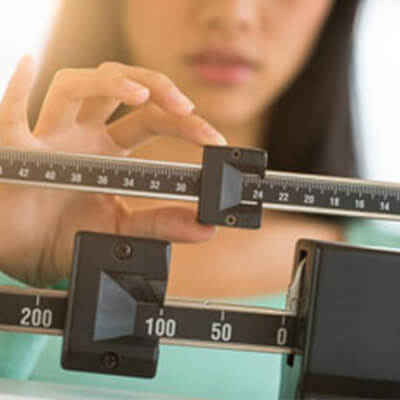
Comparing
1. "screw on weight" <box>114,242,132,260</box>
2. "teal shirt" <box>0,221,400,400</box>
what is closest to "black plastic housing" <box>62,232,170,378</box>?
"screw on weight" <box>114,242,132,260</box>

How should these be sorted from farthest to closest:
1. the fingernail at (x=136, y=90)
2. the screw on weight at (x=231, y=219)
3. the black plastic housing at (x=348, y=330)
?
1. the fingernail at (x=136, y=90)
2. the screw on weight at (x=231, y=219)
3. the black plastic housing at (x=348, y=330)

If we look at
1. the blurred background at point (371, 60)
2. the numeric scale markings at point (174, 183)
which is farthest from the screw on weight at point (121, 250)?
the blurred background at point (371, 60)

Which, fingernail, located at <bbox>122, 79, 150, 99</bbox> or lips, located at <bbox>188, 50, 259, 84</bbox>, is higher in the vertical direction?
lips, located at <bbox>188, 50, 259, 84</bbox>

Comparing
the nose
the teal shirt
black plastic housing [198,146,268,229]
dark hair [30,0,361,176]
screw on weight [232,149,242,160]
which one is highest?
the nose

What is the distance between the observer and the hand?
1043mm

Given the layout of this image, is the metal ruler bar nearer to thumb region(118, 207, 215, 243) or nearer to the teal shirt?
thumb region(118, 207, 215, 243)

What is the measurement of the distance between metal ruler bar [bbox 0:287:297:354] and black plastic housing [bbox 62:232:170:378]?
0.05 feet

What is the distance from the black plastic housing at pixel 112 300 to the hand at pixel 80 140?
0.22 meters

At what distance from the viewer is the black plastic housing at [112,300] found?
2.71 feet

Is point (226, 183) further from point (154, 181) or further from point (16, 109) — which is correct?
point (16, 109)

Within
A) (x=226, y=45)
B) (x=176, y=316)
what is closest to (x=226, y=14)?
(x=226, y=45)

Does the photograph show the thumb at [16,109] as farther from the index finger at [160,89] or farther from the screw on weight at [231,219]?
the screw on weight at [231,219]

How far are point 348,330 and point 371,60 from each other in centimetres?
58

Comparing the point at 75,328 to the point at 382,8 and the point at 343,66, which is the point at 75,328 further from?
the point at 382,8
